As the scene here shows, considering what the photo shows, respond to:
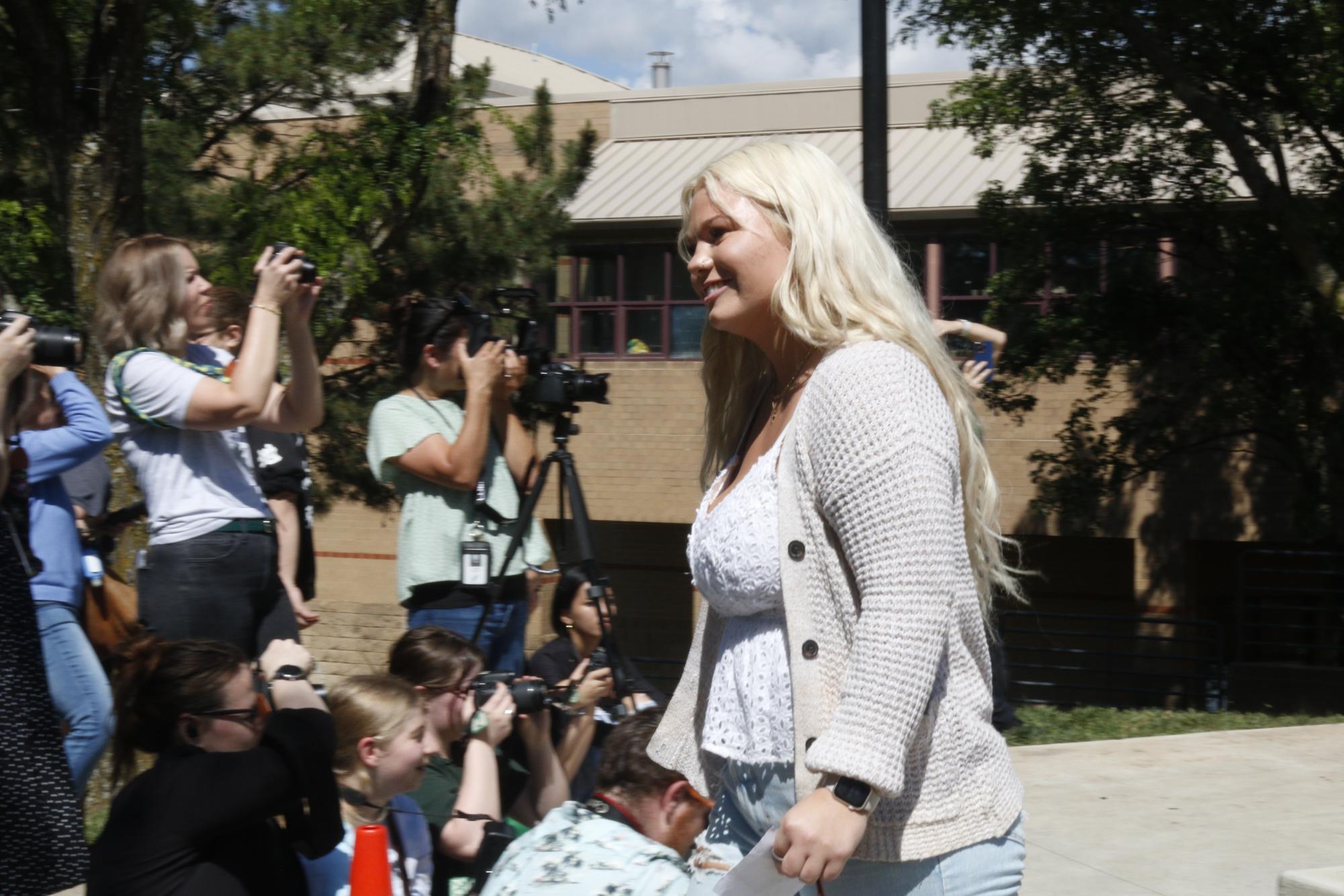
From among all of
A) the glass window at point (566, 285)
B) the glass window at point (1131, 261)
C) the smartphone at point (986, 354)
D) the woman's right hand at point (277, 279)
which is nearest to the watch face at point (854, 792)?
the woman's right hand at point (277, 279)

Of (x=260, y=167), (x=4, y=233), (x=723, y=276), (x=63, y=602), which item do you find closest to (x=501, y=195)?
(x=260, y=167)

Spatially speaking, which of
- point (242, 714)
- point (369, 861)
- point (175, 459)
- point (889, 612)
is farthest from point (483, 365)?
point (889, 612)

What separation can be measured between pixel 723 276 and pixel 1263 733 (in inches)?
234

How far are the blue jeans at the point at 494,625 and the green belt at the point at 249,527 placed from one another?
2.51 feet

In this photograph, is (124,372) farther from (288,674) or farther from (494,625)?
(494,625)

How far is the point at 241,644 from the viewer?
3.93 meters

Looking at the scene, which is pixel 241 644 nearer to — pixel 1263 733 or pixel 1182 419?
pixel 1263 733

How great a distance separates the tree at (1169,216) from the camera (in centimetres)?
1132

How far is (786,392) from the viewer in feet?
7.84

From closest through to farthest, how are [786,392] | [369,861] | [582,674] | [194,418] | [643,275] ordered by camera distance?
[786,392]
[369,861]
[194,418]
[582,674]
[643,275]

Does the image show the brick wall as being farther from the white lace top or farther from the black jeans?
the white lace top

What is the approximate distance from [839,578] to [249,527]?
231cm

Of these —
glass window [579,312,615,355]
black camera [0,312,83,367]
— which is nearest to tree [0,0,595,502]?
black camera [0,312,83,367]

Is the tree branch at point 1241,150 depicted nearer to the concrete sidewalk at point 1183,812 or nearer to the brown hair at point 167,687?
the concrete sidewalk at point 1183,812
